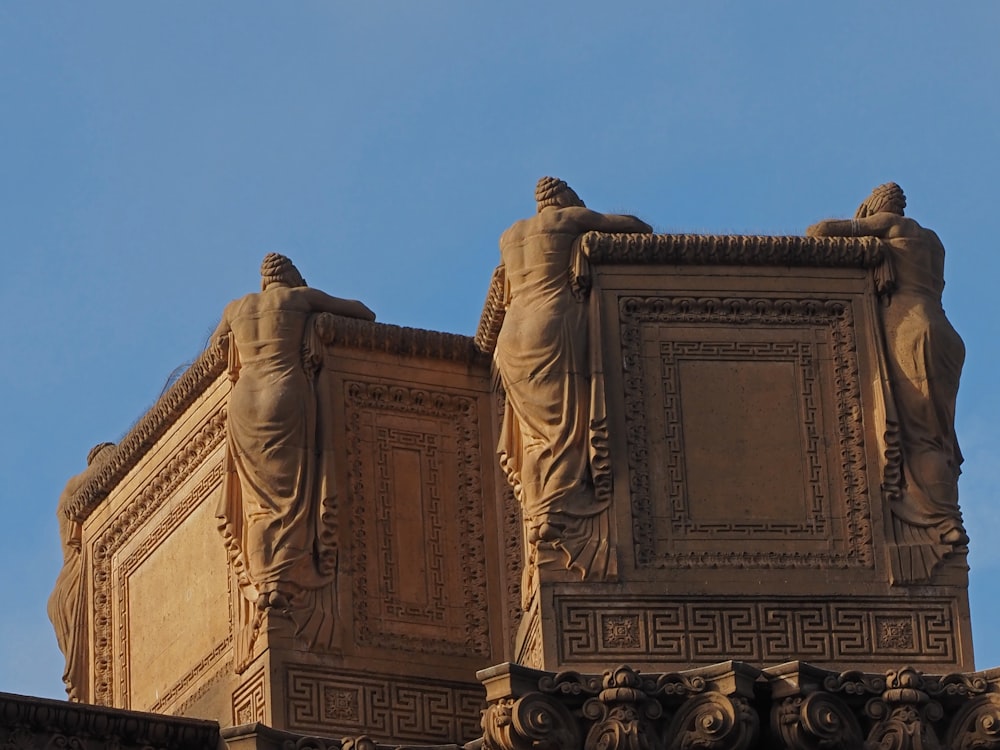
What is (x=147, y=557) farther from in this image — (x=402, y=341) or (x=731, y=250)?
(x=731, y=250)

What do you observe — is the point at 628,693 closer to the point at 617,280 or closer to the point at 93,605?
the point at 617,280

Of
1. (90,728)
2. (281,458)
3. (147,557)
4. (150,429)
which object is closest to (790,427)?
(281,458)

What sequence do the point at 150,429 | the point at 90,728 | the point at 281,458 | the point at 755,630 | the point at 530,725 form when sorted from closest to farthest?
1. the point at 530,725
2. the point at 90,728
3. the point at 755,630
4. the point at 281,458
5. the point at 150,429

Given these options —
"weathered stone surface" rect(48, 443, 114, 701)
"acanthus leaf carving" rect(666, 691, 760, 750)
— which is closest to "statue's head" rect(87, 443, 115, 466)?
"weathered stone surface" rect(48, 443, 114, 701)

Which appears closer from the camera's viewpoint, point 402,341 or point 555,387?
point 555,387

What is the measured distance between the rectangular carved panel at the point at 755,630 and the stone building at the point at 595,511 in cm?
2

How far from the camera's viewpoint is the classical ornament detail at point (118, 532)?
23500 mm

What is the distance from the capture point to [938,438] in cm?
2178

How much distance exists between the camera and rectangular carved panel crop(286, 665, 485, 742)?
21.7 metres

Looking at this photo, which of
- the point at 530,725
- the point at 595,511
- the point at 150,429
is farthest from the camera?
the point at 150,429

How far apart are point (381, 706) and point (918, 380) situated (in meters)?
3.57

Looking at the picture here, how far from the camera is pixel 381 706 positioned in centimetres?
2192

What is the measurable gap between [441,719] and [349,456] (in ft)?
5.36

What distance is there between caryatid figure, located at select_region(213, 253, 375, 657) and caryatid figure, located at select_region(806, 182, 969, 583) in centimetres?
304
